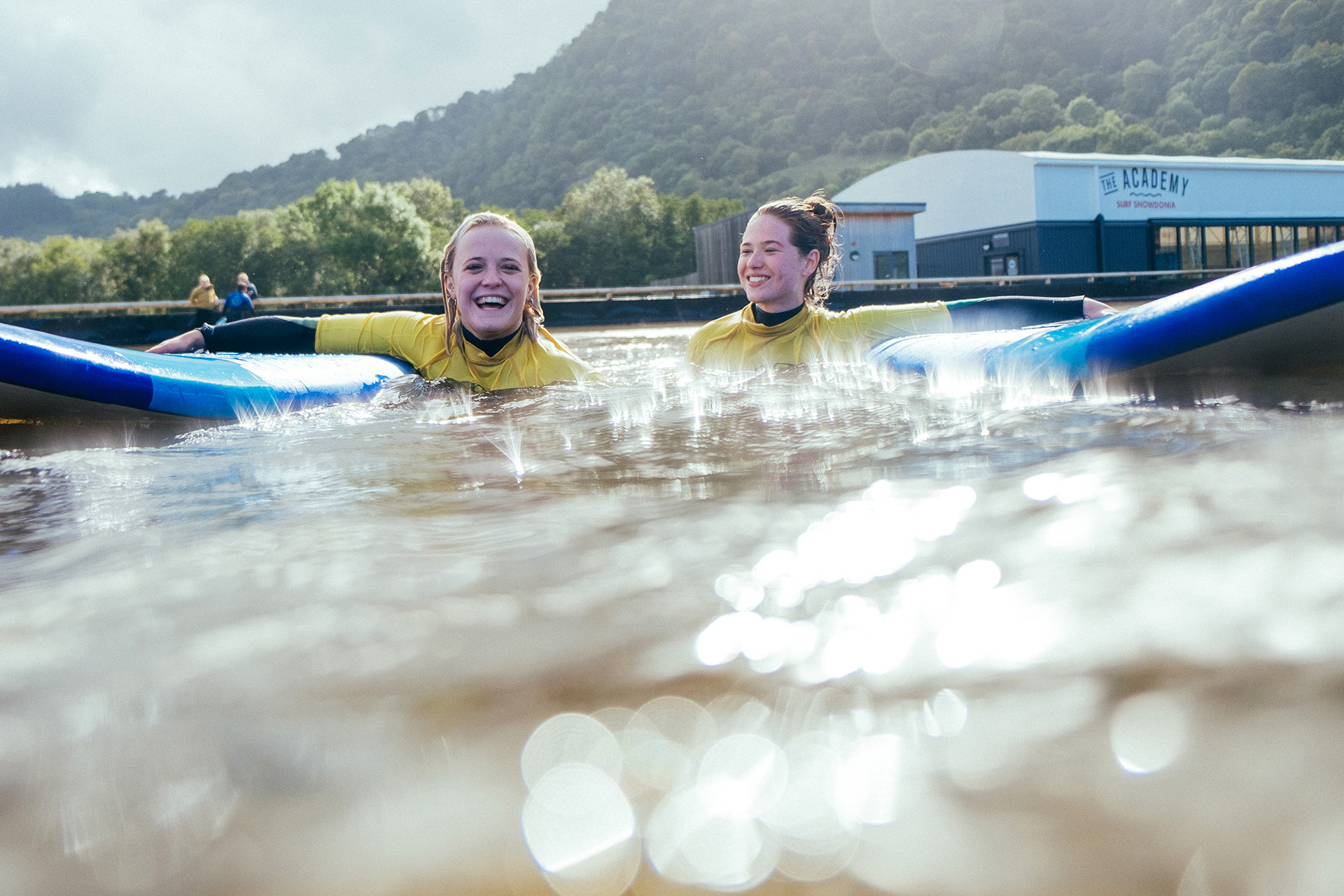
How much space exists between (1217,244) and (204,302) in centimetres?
2647

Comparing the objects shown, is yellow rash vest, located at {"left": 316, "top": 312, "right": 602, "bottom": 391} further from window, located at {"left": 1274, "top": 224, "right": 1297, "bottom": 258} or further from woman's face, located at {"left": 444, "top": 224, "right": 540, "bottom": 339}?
window, located at {"left": 1274, "top": 224, "right": 1297, "bottom": 258}

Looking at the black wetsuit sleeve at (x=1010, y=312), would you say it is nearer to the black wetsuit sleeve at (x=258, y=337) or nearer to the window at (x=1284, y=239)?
the black wetsuit sleeve at (x=258, y=337)

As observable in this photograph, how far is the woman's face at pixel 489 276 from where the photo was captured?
4223 millimetres

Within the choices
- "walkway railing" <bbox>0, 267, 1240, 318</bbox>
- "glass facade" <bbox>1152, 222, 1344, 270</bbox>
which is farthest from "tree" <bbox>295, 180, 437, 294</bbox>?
"glass facade" <bbox>1152, 222, 1344, 270</bbox>

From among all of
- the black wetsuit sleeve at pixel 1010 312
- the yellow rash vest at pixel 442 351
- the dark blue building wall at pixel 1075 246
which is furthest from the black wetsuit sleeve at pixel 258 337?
the dark blue building wall at pixel 1075 246

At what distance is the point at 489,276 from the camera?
4.22 metres

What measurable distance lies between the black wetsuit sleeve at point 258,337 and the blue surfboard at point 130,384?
35.5 inches

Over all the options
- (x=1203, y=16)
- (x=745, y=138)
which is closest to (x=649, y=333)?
(x=745, y=138)

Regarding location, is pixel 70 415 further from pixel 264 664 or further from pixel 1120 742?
pixel 1120 742

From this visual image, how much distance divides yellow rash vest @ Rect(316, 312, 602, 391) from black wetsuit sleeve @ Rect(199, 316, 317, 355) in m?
0.12

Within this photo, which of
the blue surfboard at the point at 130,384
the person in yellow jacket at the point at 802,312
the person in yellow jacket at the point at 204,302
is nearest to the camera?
the blue surfboard at the point at 130,384

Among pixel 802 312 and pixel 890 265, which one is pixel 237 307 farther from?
pixel 890 265

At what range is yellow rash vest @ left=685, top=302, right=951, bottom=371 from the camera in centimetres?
486

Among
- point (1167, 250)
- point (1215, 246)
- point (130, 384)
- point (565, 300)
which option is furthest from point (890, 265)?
point (130, 384)
